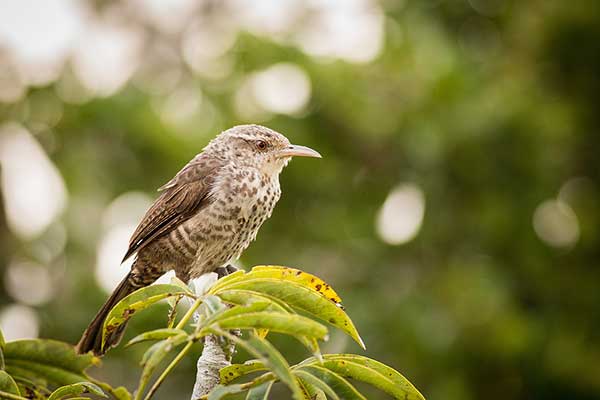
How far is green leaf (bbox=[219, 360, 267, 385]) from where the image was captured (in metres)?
2.13

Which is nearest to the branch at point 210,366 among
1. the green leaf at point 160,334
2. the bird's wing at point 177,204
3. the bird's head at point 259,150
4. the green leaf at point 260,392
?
the green leaf at point 260,392

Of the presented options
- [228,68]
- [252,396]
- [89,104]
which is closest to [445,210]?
[228,68]

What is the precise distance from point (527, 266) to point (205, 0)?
20.1 feet

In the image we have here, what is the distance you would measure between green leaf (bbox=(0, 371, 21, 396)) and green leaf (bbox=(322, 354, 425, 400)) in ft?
2.42

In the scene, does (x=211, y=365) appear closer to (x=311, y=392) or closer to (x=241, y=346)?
(x=311, y=392)

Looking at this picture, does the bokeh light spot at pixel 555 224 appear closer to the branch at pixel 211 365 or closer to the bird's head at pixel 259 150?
the bird's head at pixel 259 150

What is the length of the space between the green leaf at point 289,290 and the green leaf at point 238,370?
21cm

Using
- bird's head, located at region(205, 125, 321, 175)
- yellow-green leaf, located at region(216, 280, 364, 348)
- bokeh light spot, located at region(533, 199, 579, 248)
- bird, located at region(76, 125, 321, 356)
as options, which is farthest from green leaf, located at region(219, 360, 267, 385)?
bokeh light spot, located at region(533, 199, 579, 248)

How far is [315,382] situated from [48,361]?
0.64 m

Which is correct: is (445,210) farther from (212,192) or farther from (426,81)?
(212,192)

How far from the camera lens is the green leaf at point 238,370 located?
213 centimetres

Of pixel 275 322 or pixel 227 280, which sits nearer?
pixel 275 322

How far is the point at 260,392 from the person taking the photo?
2.08m

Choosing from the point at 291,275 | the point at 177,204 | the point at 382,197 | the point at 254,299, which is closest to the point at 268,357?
the point at 254,299
